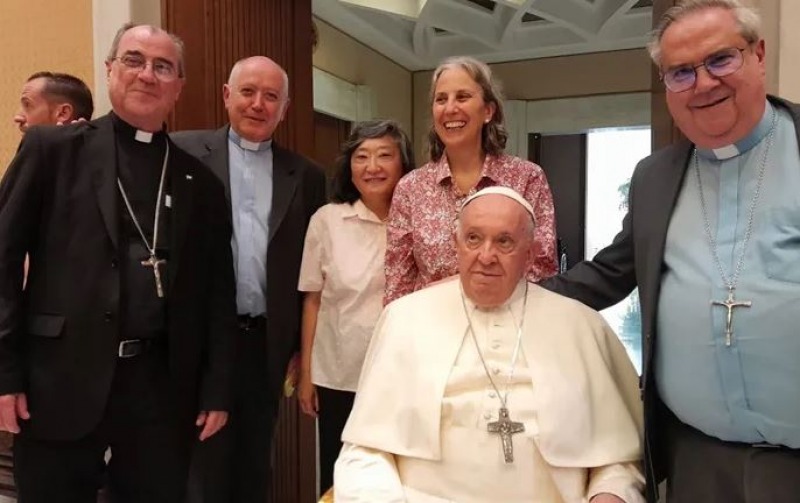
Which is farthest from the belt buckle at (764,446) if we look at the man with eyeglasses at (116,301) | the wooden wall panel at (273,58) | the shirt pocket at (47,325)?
the wooden wall panel at (273,58)

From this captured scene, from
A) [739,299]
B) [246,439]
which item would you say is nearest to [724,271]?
[739,299]

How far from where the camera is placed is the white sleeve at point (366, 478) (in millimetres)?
1815

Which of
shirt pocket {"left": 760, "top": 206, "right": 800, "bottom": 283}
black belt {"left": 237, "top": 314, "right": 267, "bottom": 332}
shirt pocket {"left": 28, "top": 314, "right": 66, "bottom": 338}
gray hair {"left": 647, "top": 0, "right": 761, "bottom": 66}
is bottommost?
black belt {"left": 237, "top": 314, "right": 267, "bottom": 332}

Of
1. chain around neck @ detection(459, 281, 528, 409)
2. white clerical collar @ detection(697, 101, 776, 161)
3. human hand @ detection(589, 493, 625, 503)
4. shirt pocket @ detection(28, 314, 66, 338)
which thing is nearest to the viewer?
white clerical collar @ detection(697, 101, 776, 161)

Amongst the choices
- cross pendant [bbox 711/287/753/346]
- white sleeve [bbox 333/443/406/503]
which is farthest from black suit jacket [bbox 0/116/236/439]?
cross pendant [bbox 711/287/753/346]

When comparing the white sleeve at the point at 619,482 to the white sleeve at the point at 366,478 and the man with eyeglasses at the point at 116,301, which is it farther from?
the man with eyeglasses at the point at 116,301

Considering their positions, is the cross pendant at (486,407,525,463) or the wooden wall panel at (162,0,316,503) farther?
the wooden wall panel at (162,0,316,503)

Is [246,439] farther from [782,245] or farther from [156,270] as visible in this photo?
[782,245]

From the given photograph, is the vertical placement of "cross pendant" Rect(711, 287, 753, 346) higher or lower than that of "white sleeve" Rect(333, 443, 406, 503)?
higher

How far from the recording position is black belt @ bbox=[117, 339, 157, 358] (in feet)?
6.75

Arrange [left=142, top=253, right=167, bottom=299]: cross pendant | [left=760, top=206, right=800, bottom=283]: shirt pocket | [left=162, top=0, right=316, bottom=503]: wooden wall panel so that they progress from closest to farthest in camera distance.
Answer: [left=760, top=206, right=800, bottom=283]: shirt pocket < [left=142, top=253, right=167, bottom=299]: cross pendant < [left=162, top=0, right=316, bottom=503]: wooden wall panel

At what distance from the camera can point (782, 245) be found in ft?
5.02

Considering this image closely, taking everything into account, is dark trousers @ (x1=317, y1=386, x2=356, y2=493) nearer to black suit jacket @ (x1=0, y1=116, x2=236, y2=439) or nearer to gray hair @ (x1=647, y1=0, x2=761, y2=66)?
black suit jacket @ (x1=0, y1=116, x2=236, y2=439)

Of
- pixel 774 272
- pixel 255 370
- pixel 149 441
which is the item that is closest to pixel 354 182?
pixel 255 370
